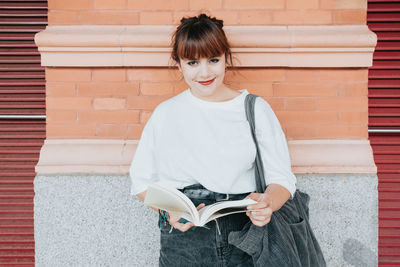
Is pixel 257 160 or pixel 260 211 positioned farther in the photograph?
pixel 257 160

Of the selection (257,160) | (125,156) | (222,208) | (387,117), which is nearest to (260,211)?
(222,208)

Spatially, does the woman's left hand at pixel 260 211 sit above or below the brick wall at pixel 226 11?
below

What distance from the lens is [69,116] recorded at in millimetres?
2547

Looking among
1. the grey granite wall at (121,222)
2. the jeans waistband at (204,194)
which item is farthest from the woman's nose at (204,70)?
the grey granite wall at (121,222)

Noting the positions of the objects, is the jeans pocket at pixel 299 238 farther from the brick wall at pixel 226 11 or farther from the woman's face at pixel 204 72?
the brick wall at pixel 226 11

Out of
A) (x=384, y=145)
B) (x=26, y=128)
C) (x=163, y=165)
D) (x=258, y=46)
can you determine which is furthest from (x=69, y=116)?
(x=384, y=145)

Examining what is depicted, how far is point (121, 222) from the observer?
8.36ft

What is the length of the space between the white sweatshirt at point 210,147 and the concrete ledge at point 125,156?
20.7 inches

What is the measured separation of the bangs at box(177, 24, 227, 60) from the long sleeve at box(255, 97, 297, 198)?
361mm

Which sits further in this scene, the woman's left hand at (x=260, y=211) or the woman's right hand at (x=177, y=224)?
the woman's right hand at (x=177, y=224)

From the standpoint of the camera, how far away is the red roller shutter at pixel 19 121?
9.53 feet

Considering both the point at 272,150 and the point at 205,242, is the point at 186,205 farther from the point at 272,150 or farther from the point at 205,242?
the point at 272,150

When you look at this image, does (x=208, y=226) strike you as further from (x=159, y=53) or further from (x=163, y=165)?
(x=159, y=53)

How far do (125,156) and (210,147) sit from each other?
2.79 ft
